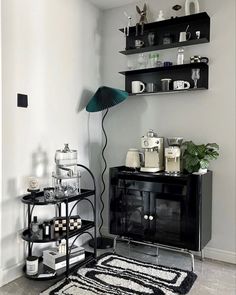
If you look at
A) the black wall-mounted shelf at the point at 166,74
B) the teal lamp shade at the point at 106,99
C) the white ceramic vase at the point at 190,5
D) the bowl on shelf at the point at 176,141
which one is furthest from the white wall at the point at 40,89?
the white ceramic vase at the point at 190,5

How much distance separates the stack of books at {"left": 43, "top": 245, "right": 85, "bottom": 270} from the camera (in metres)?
2.25

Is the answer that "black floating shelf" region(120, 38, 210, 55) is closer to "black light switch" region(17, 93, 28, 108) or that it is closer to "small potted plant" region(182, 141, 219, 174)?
"small potted plant" region(182, 141, 219, 174)

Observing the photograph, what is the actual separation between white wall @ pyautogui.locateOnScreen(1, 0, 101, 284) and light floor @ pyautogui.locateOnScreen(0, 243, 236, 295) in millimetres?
165

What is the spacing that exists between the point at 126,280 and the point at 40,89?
65.6 inches

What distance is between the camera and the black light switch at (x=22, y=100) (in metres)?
2.28

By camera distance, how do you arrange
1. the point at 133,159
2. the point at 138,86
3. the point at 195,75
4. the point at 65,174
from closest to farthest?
1. the point at 65,174
2. the point at 195,75
3. the point at 133,159
4. the point at 138,86

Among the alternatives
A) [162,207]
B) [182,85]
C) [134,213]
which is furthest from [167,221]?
[182,85]

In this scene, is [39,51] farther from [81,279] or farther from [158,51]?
[81,279]

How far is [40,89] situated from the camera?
2.47 m

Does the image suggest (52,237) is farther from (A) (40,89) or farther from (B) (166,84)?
(B) (166,84)

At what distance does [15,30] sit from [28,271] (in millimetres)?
1837

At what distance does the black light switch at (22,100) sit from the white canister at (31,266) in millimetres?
1181

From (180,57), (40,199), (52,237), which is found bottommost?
(52,237)

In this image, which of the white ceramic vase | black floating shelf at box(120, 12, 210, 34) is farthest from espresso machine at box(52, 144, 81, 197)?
the white ceramic vase
